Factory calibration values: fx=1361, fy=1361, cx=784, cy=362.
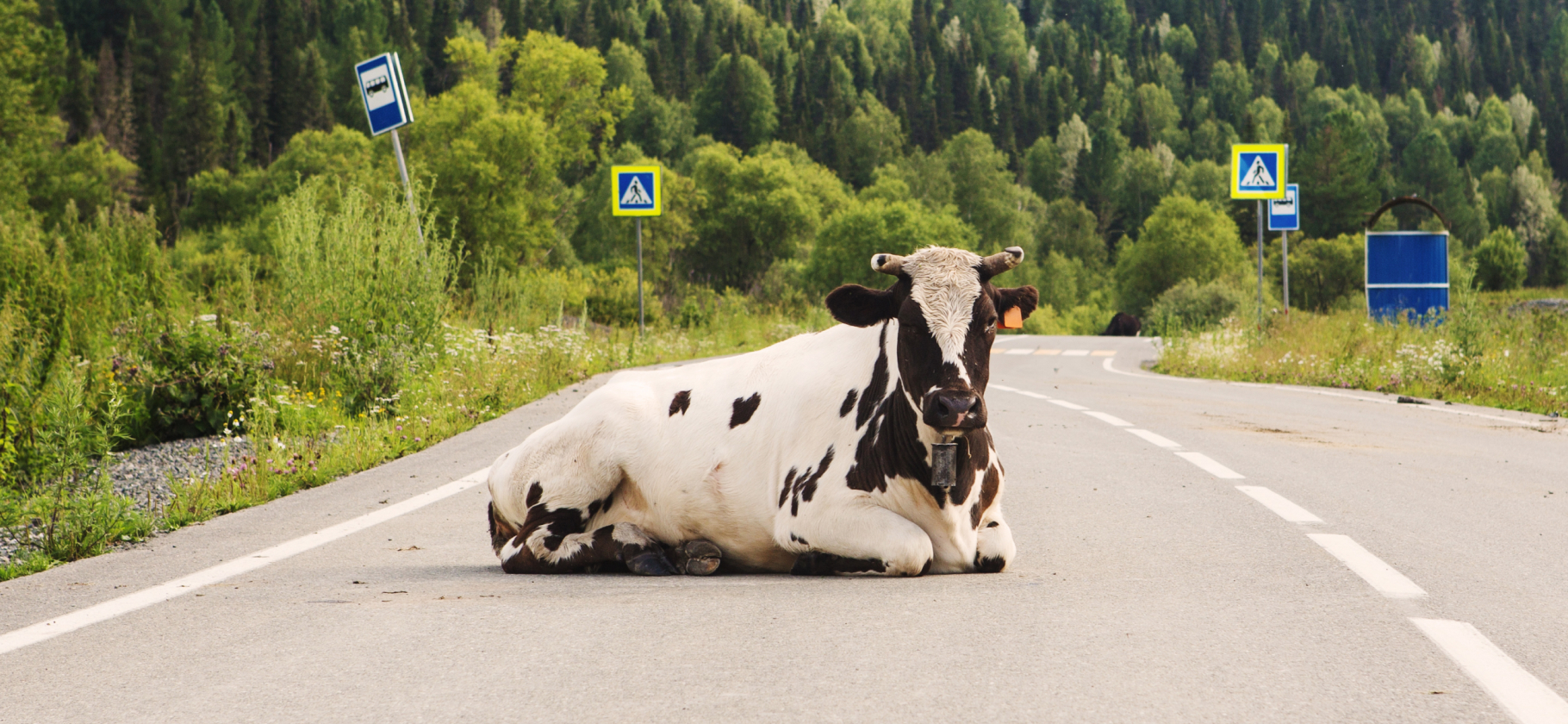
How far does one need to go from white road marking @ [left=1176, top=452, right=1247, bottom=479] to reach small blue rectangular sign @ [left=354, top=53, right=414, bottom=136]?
14.3 metres

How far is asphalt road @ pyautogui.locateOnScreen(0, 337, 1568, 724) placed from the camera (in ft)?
11.5

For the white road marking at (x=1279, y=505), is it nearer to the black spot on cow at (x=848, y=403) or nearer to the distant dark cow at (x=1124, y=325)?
the black spot on cow at (x=848, y=403)

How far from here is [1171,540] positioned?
6438mm

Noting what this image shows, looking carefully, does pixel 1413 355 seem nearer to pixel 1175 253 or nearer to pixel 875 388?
pixel 875 388

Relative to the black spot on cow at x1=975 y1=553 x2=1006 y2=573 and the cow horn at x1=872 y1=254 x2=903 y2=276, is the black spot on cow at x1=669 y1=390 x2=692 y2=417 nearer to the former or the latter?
the cow horn at x1=872 y1=254 x2=903 y2=276

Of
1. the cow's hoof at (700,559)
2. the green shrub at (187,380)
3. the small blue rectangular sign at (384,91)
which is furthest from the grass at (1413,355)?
the small blue rectangular sign at (384,91)

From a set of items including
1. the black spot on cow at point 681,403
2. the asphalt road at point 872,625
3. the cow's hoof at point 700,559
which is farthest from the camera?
the black spot on cow at point 681,403

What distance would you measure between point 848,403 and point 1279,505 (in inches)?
133

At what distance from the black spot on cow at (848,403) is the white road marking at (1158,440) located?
20.8ft

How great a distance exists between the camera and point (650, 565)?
5.59 m

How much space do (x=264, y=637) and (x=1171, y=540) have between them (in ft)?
13.3

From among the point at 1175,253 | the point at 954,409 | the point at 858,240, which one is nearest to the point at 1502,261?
the point at 1175,253

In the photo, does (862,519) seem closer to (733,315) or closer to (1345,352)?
(1345,352)

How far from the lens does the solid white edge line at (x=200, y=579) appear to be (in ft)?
15.4
